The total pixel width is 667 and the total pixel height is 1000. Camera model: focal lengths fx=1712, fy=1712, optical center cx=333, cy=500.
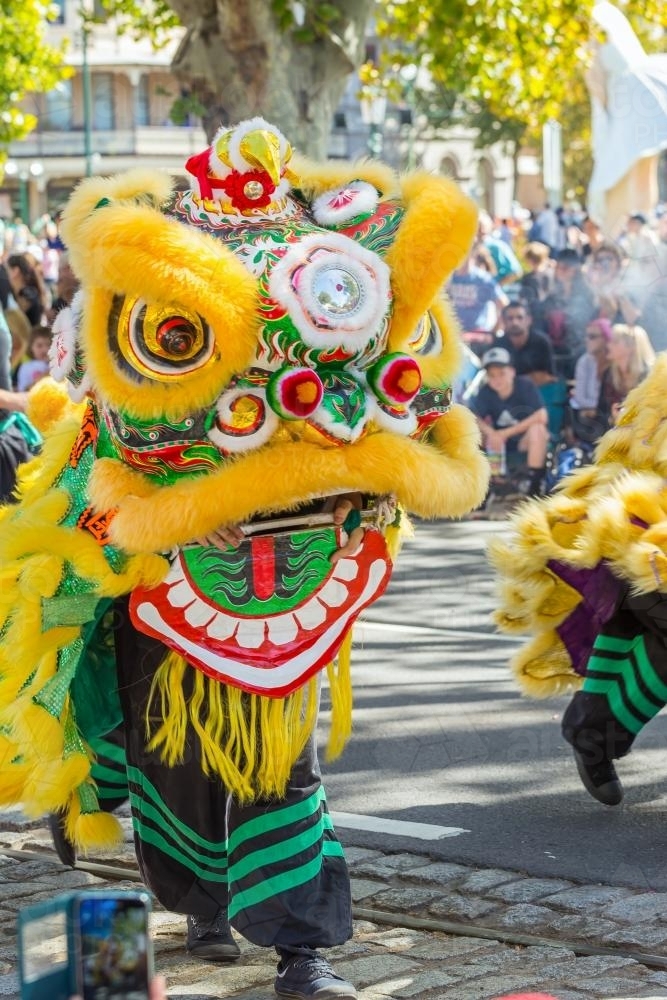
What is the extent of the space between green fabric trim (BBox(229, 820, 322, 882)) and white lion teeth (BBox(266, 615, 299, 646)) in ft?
1.42

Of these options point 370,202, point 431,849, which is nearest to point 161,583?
point 370,202

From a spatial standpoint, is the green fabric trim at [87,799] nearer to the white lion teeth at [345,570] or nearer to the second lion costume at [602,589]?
the white lion teeth at [345,570]

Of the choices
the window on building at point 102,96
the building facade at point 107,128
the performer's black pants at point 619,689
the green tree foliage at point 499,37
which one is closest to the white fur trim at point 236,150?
the performer's black pants at point 619,689

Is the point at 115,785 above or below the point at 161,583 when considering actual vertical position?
below

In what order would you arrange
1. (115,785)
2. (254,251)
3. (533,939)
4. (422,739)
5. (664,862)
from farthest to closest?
(422,739)
(664,862)
(115,785)
(533,939)
(254,251)

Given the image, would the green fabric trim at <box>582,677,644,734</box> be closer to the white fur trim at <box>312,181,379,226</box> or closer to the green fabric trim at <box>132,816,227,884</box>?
the green fabric trim at <box>132,816,227,884</box>

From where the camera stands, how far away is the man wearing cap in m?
11.8

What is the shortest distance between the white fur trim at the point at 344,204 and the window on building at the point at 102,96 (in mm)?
59279

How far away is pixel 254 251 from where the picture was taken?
11.9 feet

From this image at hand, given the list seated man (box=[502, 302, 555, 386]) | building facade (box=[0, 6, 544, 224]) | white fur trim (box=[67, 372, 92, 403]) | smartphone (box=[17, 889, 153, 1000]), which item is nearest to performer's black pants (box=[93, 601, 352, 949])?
white fur trim (box=[67, 372, 92, 403])

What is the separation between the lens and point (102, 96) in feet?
202

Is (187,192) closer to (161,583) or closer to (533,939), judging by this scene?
(161,583)

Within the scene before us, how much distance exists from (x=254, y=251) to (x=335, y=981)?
1565 mm

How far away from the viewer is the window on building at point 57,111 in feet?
200
